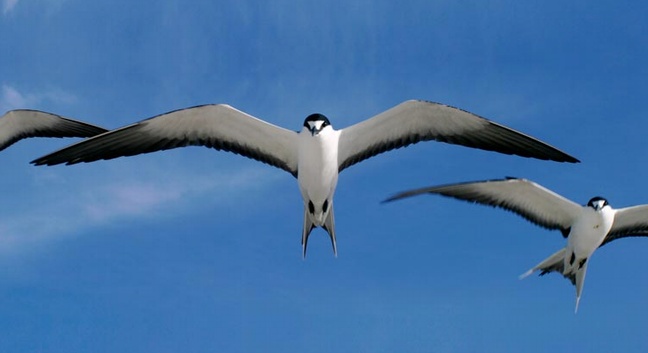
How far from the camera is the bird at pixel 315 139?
44.8 ft

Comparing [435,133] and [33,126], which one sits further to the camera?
[33,126]

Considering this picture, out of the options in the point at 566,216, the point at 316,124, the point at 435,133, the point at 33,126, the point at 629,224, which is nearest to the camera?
the point at 316,124

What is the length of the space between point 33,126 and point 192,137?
5.56m

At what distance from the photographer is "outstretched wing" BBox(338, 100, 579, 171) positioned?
13.8 metres

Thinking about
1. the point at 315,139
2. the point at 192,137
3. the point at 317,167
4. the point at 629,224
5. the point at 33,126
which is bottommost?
the point at 317,167

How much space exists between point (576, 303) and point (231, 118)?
323 inches

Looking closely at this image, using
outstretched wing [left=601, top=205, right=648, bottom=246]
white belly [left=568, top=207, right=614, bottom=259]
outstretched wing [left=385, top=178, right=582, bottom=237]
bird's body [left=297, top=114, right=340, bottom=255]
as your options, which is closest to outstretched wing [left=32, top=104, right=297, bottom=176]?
bird's body [left=297, top=114, right=340, bottom=255]

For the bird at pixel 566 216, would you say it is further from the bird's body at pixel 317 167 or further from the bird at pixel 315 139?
the bird's body at pixel 317 167

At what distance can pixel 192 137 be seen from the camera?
1420 cm

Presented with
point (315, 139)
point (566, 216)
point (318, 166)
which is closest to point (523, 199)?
point (566, 216)

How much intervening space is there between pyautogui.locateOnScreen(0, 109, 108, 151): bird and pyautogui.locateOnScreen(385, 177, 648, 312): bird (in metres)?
7.93

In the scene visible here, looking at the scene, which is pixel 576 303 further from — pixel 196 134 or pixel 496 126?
pixel 196 134

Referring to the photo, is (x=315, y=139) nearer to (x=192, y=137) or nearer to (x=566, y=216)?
(x=192, y=137)

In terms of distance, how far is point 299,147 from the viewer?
45.8 ft
